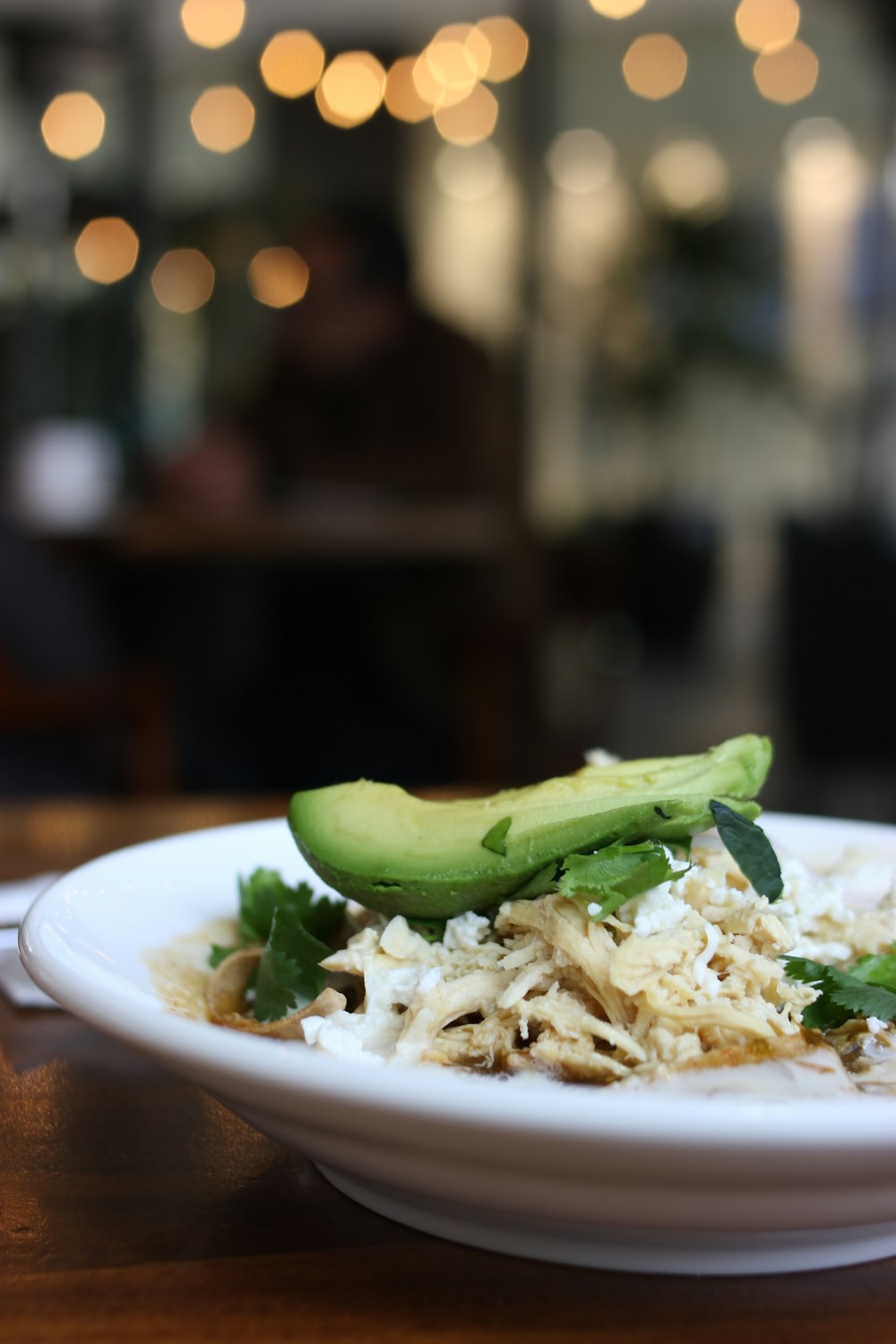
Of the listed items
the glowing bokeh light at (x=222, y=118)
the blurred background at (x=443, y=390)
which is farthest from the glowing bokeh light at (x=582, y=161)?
the glowing bokeh light at (x=222, y=118)

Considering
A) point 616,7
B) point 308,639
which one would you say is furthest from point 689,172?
point 308,639

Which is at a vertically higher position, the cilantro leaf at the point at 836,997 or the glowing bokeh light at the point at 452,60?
the glowing bokeh light at the point at 452,60

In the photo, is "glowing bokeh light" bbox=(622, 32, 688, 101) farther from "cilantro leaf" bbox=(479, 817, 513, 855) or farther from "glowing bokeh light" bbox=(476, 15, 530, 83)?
"cilantro leaf" bbox=(479, 817, 513, 855)

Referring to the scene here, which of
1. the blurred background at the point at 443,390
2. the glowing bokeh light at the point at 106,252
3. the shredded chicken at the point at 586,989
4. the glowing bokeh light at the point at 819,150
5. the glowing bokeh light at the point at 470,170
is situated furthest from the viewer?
the glowing bokeh light at the point at 470,170

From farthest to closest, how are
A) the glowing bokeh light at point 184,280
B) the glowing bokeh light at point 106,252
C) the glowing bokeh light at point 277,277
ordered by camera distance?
the glowing bokeh light at point 277,277 < the glowing bokeh light at point 184,280 < the glowing bokeh light at point 106,252

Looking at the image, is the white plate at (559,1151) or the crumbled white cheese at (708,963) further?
the crumbled white cheese at (708,963)

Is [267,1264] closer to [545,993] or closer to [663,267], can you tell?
[545,993]

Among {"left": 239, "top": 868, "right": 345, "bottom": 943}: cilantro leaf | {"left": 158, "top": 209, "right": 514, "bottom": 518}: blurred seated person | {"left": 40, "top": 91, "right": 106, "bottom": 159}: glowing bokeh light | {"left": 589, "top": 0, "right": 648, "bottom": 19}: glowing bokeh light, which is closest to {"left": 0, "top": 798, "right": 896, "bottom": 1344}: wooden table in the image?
{"left": 239, "top": 868, "right": 345, "bottom": 943}: cilantro leaf

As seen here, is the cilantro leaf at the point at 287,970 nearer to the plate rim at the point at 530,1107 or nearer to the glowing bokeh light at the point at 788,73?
the plate rim at the point at 530,1107
